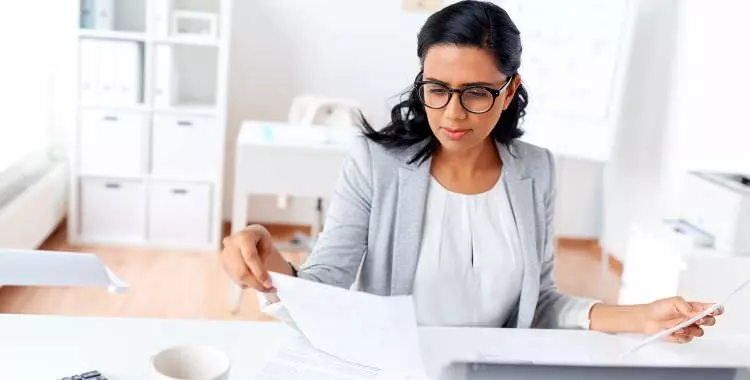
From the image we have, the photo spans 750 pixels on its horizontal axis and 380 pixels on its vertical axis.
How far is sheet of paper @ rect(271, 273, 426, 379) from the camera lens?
113cm

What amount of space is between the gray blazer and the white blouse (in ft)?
0.07

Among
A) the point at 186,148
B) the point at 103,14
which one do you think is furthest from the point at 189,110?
the point at 103,14

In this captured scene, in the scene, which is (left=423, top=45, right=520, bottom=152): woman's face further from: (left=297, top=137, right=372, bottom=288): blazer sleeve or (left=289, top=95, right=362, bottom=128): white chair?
(left=289, top=95, right=362, bottom=128): white chair

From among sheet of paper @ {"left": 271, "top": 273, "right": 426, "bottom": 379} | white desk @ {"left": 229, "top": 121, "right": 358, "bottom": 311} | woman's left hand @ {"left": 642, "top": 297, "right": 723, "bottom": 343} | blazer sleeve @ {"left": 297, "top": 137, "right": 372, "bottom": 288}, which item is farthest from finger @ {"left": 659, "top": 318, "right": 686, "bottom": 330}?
white desk @ {"left": 229, "top": 121, "right": 358, "bottom": 311}

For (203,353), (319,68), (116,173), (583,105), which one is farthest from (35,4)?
(203,353)

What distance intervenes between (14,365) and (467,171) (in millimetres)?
811

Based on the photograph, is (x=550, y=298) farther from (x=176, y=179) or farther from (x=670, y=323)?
(x=176, y=179)

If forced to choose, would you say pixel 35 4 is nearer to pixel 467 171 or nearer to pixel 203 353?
pixel 467 171

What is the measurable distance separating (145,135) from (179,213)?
1.30 ft

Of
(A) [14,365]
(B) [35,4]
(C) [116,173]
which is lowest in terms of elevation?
(C) [116,173]

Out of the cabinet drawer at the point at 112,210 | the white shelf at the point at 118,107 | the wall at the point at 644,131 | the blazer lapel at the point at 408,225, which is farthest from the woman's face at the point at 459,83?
the cabinet drawer at the point at 112,210

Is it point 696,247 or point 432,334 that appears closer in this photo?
point 432,334

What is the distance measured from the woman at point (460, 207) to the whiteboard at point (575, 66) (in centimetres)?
214

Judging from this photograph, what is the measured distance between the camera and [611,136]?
3572mm
